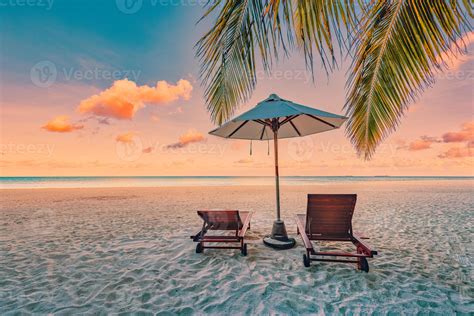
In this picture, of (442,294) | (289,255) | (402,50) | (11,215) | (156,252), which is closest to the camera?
(402,50)

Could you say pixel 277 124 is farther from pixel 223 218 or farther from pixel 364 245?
pixel 364 245

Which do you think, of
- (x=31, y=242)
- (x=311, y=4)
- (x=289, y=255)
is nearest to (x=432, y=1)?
(x=311, y=4)

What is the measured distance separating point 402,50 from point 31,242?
7.39 m

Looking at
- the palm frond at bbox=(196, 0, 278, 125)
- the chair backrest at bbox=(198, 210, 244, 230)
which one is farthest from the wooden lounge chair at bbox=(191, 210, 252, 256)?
the palm frond at bbox=(196, 0, 278, 125)

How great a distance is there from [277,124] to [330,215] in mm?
1812

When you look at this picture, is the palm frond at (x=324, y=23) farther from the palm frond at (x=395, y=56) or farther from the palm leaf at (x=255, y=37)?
the palm frond at (x=395, y=56)

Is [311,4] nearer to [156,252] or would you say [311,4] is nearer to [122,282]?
[122,282]

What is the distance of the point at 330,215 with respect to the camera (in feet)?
12.3

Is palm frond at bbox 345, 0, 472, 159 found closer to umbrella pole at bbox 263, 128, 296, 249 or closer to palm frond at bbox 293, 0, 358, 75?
palm frond at bbox 293, 0, 358, 75

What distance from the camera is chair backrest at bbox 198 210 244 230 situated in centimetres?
394

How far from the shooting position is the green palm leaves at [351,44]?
1.49 m

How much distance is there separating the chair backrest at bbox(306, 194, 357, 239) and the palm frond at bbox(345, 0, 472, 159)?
105 cm

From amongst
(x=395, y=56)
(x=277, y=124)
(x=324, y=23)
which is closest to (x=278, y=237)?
(x=277, y=124)

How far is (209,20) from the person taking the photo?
1838 mm
